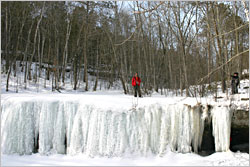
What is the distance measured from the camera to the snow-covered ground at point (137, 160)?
5.11m

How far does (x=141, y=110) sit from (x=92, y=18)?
10.4 metres

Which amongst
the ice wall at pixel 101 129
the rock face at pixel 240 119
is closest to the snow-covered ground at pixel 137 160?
the ice wall at pixel 101 129

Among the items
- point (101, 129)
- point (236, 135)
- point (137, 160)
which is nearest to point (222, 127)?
point (236, 135)

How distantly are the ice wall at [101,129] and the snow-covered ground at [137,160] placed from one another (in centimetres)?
17

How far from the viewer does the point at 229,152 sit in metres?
5.42

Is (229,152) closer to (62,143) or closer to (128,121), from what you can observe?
(128,121)

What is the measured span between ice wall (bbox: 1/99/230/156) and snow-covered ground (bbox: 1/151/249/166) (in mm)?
173

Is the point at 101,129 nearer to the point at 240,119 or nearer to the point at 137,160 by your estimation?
the point at 137,160

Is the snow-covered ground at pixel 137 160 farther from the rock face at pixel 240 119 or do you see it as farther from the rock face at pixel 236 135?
the rock face at pixel 240 119

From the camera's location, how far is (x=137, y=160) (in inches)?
210

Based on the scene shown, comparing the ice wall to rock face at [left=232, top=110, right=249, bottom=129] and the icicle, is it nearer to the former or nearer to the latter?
the icicle

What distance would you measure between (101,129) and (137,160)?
4.31ft

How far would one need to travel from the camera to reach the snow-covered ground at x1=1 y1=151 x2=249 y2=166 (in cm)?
511

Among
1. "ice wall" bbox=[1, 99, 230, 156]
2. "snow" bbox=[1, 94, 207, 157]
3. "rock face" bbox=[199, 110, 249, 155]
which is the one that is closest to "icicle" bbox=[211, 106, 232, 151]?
"ice wall" bbox=[1, 99, 230, 156]
